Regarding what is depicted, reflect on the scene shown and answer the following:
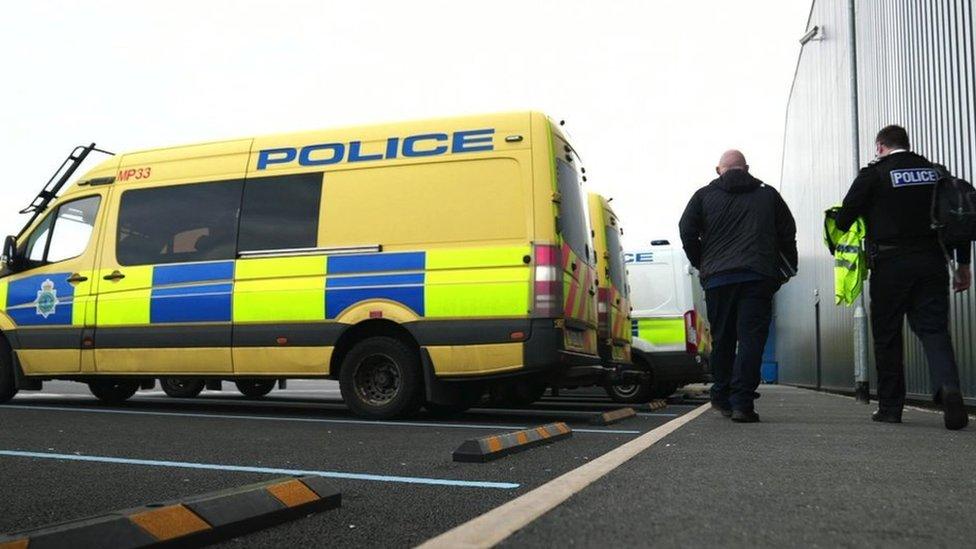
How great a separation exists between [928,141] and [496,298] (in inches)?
189

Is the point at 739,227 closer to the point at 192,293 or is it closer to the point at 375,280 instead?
the point at 375,280

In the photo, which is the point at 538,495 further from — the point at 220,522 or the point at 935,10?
the point at 935,10

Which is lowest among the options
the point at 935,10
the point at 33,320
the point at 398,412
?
the point at 398,412

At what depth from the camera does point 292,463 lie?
13.5 ft

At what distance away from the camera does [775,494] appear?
111 inches

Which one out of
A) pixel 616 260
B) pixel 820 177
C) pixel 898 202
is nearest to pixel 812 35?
pixel 820 177

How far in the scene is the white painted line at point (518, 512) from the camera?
2080mm

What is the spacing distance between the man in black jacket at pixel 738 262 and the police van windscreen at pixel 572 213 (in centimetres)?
94

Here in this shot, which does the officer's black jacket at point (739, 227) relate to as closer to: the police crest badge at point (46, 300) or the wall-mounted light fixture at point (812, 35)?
the police crest badge at point (46, 300)

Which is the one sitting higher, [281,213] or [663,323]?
[281,213]

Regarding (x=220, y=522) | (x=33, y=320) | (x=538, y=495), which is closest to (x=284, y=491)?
(x=220, y=522)

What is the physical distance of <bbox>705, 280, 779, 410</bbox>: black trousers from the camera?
5684 millimetres

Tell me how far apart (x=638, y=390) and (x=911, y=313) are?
5229 mm

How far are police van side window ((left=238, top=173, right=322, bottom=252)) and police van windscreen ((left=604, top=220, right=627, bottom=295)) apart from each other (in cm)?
377
